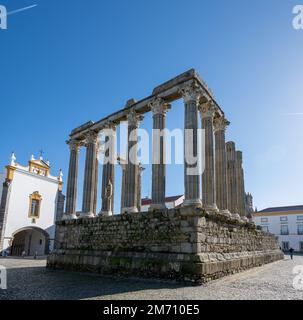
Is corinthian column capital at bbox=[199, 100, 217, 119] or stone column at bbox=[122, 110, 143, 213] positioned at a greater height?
corinthian column capital at bbox=[199, 100, 217, 119]

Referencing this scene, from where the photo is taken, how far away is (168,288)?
7.90 m

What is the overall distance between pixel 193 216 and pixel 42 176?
25.2 meters

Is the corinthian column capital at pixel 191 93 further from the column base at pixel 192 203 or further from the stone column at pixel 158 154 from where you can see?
the column base at pixel 192 203

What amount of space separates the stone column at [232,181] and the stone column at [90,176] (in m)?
7.56

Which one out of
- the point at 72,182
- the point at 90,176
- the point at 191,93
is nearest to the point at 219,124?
the point at 191,93

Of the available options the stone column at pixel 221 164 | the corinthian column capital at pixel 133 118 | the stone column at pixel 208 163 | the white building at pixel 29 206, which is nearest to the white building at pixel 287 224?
the white building at pixel 29 206

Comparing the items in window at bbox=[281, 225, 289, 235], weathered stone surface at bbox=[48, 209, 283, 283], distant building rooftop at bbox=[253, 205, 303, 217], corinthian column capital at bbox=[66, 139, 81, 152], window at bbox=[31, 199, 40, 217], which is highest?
corinthian column capital at bbox=[66, 139, 81, 152]

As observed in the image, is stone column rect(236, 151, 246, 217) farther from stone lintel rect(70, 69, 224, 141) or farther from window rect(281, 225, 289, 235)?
window rect(281, 225, 289, 235)

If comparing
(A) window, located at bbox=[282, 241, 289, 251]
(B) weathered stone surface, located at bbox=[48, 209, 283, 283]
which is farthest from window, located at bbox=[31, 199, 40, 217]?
(A) window, located at bbox=[282, 241, 289, 251]

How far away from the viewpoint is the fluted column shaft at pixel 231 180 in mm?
14988

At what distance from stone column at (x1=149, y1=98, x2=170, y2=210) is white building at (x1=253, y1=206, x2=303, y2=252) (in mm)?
38645

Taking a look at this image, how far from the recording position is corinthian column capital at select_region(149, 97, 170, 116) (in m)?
12.8

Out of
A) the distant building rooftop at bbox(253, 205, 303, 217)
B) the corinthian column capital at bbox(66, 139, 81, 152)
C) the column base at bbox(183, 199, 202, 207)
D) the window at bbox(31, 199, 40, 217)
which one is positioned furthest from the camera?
the distant building rooftop at bbox(253, 205, 303, 217)
